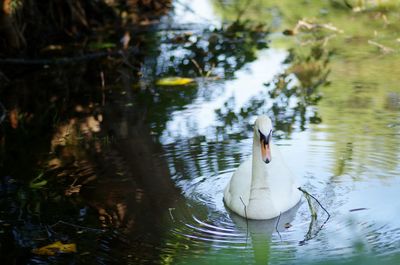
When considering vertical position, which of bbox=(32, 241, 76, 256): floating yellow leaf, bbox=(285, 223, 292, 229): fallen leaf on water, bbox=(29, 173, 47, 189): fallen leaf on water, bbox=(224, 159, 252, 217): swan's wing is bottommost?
bbox=(32, 241, 76, 256): floating yellow leaf

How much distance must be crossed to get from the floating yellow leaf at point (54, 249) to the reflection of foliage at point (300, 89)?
9.52 feet

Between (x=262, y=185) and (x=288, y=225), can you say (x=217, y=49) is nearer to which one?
(x=262, y=185)

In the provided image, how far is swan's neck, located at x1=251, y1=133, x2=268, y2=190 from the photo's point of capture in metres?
4.99

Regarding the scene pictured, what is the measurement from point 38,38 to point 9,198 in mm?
6412

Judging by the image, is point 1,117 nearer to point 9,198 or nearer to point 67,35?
point 9,198

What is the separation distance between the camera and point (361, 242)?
4.56 ft

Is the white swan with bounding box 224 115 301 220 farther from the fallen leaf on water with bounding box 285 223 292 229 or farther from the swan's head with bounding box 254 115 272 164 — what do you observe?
the fallen leaf on water with bounding box 285 223 292 229

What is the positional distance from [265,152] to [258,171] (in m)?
0.21

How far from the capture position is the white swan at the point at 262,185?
16.1ft

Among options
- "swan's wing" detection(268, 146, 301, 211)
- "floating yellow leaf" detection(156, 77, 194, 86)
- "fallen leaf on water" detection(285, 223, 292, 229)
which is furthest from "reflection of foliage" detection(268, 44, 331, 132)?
"fallen leaf on water" detection(285, 223, 292, 229)

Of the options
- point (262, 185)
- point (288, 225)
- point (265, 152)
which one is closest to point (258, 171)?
point (262, 185)

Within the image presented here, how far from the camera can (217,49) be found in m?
11.4

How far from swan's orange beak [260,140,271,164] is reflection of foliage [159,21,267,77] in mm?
4674

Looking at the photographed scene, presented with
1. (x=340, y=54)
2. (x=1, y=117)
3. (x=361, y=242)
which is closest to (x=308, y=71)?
(x=340, y=54)
